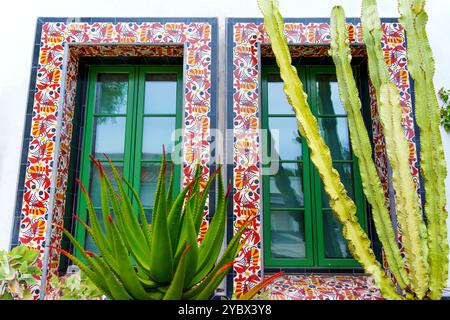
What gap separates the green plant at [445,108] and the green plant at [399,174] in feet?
2.49

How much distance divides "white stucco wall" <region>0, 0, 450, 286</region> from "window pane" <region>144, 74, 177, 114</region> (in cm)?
39

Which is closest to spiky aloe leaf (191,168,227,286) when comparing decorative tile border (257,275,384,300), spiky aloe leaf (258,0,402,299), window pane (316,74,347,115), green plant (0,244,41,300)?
spiky aloe leaf (258,0,402,299)

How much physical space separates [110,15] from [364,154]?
6.20ft

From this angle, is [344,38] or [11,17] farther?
[11,17]

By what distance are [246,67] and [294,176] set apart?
80 centimetres

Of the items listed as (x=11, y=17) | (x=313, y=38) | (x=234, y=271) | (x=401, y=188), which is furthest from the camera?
(x=11, y=17)

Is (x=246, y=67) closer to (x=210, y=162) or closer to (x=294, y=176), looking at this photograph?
(x=210, y=162)

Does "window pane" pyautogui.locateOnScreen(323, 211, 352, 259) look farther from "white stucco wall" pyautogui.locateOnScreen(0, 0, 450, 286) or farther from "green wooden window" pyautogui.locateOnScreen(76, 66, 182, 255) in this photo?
"green wooden window" pyautogui.locateOnScreen(76, 66, 182, 255)

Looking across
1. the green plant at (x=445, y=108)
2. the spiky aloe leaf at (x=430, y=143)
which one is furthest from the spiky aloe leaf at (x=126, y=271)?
the green plant at (x=445, y=108)

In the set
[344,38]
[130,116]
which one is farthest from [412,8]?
[130,116]

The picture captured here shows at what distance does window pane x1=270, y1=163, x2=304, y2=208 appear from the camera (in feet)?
6.96

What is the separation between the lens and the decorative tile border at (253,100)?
1830 millimetres

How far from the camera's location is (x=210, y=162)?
1914mm

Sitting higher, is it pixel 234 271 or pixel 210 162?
pixel 210 162
